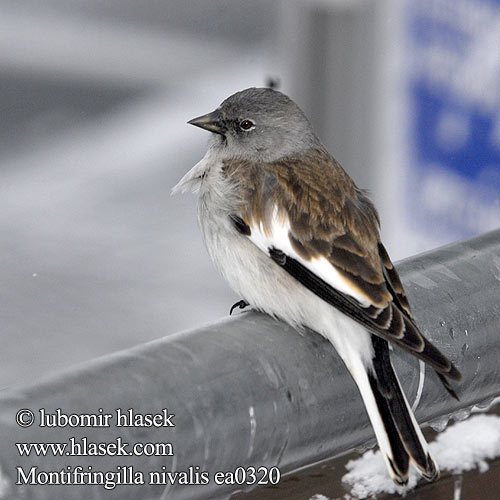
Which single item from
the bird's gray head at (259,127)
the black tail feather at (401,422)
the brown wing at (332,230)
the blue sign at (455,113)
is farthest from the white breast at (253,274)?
the blue sign at (455,113)

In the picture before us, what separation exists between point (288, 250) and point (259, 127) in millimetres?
980

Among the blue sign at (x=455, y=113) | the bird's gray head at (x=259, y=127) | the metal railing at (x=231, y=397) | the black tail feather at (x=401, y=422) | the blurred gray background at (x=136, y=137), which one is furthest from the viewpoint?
the blurred gray background at (x=136, y=137)

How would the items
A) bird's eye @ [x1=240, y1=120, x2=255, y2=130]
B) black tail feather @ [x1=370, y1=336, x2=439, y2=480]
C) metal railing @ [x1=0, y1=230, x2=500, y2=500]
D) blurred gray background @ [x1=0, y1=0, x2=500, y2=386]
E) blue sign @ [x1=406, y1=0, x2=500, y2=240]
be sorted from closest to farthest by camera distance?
metal railing @ [x1=0, y1=230, x2=500, y2=500] < black tail feather @ [x1=370, y1=336, x2=439, y2=480] < bird's eye @ [x1=240, y1=120, x2=255, y2=130] < blue sign @ [x1=406, y1=0, x2=500, y2=240] < blurred gray background @ [x1=0, y1=0, x2=500, y2=386]

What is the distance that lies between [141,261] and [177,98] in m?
2.95

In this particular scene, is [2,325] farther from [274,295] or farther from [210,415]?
[210,415]

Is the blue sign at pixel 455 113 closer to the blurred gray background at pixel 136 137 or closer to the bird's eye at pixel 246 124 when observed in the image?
the blurred gray background at pixel 136 137

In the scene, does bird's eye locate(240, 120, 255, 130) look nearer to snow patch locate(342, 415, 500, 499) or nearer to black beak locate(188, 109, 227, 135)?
black beak locate(188, 109, 227, 135)

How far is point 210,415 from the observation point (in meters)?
2.19

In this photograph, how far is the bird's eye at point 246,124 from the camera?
4.87m

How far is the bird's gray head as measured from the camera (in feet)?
15.6

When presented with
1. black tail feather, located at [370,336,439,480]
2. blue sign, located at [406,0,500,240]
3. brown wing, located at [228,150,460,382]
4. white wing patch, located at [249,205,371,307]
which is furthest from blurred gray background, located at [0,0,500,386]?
black tail feather, located at [370,336,439,480]

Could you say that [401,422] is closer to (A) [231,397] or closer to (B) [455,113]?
(A) [231,397]

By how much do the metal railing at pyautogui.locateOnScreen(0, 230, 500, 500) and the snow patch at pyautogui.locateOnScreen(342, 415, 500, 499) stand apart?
0.10 m

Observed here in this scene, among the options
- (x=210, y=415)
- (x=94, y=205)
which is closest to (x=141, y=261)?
(x=94, y=205)
